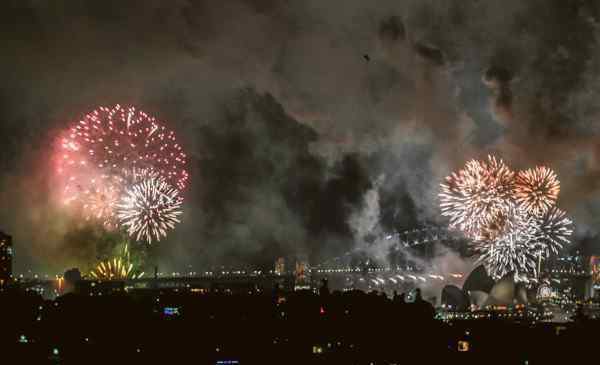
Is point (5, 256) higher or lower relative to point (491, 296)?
higher

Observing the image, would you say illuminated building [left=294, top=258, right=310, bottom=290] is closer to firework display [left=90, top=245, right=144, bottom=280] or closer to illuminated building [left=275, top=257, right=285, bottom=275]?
illuminated building [left=275, top=257, right=285, bottom=275]

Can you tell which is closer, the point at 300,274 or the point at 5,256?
the point at 5,256

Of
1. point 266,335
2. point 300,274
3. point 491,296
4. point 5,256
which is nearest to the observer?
point 266,335

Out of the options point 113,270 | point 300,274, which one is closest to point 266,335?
point 113,270

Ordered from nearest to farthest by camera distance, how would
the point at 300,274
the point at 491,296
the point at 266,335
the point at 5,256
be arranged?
the point at 266,335 < the point at 5,256 < the point at 491,296 < the point at 300,274

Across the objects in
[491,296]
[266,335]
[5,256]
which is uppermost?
[5,256]

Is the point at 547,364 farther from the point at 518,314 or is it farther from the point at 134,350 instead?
the point at 518,314

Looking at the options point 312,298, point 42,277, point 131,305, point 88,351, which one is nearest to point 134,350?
point 88,351

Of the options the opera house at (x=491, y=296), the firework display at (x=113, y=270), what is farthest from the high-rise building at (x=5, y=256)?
the opera house at (x=491, y=296)

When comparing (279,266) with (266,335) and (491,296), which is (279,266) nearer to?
(491,296)
